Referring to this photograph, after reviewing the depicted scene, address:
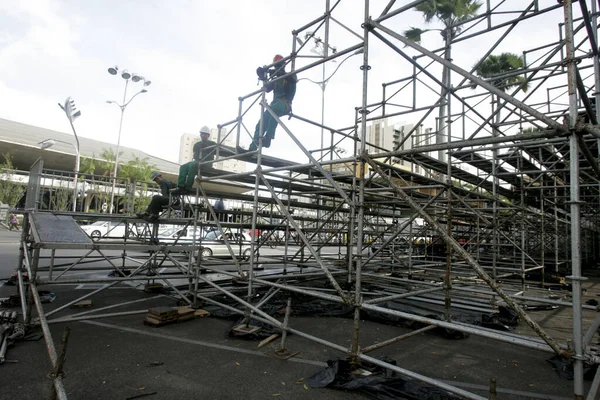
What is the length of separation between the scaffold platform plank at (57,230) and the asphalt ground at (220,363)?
1455 mm

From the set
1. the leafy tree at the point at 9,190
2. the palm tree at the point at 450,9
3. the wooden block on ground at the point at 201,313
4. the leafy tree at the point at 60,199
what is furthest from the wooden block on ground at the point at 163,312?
the leafy tree at the point at 9,190

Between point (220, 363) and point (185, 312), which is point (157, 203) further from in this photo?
point (220, 363)

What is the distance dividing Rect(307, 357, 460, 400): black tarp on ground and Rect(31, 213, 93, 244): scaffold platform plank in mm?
4164

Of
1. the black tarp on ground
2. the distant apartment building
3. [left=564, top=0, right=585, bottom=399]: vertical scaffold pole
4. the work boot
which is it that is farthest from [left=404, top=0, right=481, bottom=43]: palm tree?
the black tarp on ground

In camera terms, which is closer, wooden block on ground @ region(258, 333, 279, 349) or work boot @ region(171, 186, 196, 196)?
wooden block on ground @ region(258, 333, 279, 349)

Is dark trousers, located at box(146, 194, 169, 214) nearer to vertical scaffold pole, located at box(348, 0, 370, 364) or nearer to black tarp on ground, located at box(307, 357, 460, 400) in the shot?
vertical scaffold pole, located at box(348, 0, 370, 364)

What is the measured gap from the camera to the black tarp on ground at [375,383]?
334 cm

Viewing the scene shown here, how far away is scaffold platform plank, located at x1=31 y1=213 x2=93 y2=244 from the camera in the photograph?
514 cm

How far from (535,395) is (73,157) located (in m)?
45.8

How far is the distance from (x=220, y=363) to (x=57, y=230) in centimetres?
372

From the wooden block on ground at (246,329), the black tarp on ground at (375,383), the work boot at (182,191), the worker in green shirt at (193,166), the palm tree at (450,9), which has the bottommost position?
the wooden block on ground at (246,329)

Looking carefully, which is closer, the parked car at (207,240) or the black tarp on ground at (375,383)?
the black tarp on ground at (375,383)

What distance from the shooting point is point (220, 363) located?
4.26 m

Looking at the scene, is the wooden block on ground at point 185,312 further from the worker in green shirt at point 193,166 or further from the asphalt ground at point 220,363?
the worker in green shirt at point 193,166
